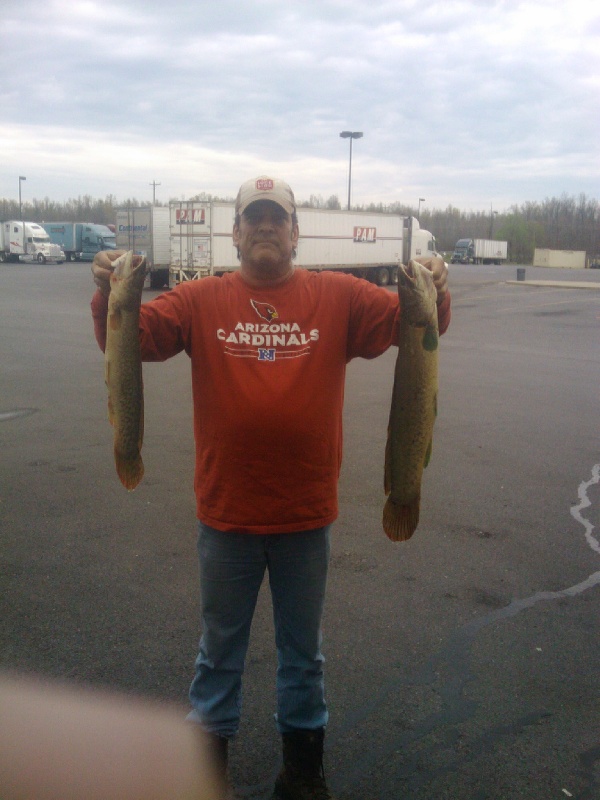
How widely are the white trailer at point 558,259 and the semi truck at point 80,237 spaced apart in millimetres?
50753

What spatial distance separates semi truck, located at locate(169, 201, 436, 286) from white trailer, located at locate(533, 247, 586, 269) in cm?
4942

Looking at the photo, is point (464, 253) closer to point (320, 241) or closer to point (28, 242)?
point (28, 242)

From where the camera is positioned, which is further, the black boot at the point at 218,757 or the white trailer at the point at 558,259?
the white trailer at the point at 558,259

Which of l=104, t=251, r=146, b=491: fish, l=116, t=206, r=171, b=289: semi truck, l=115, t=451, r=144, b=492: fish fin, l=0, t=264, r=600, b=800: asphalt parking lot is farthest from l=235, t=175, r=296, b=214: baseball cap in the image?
l=116, t=206, r=171, b=289: semi truck

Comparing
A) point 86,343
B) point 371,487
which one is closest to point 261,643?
point 371,487

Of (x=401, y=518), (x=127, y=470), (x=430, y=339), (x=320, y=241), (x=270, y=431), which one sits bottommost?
(x=401, y=518)

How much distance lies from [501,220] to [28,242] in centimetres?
10029

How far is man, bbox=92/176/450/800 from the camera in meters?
2.75


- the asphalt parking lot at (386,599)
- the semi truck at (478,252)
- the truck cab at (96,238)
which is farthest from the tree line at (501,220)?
the asphalt parking lot at (386,599)

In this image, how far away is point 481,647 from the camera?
13.4 ft

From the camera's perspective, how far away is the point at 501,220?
134750 mm

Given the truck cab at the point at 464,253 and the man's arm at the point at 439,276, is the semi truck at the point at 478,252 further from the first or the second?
the man's arm at the point at 439,276

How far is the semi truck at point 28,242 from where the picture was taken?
171ft

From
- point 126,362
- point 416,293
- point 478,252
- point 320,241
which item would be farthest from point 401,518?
point 478,252
